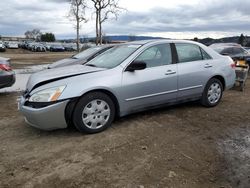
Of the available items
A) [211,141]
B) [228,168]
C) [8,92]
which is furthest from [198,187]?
[8,92]

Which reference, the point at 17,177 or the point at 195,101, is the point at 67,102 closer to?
the point at 17,177

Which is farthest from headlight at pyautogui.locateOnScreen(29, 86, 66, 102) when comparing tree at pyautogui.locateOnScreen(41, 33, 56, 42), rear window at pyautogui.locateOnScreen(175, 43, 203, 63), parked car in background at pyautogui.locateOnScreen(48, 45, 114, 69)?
tree at pyautogui.locateOnScreen(41, 33, 56, 42)

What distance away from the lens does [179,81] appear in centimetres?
602

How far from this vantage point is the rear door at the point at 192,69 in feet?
20.0

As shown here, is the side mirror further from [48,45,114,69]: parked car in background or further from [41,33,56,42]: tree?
[41,33,56,42]: tree

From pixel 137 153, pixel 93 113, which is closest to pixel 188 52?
pixel 93 113

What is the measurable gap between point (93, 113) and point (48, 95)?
0.76 meters

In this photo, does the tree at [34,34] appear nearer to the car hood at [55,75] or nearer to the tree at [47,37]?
the tree at [47,37]

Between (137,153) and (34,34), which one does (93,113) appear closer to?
(137,153)

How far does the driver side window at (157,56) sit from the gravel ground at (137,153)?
103 cm

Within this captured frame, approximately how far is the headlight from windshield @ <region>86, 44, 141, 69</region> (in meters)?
1.15

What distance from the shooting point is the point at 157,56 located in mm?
5898

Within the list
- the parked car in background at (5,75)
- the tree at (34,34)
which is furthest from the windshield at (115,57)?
the tree at (34,34)

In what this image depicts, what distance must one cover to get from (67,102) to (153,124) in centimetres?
164
